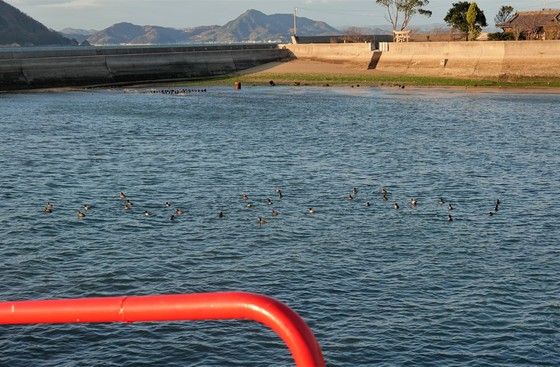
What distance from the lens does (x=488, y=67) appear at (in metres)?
91.5

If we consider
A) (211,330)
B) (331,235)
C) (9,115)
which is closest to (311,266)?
(331,235)

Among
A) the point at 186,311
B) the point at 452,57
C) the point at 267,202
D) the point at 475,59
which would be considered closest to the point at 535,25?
the point at 452,57

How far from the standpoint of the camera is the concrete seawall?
299 feet

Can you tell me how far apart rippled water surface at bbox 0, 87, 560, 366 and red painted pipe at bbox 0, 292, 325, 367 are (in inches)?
541

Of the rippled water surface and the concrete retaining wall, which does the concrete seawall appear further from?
the rippled water surface

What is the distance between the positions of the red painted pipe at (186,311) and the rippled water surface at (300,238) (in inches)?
541

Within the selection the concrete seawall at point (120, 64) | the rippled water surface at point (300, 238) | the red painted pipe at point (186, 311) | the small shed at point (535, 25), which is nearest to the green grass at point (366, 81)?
the concrete seawall at point (120, 64)

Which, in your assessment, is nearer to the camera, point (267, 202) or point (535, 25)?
point (267, 202)

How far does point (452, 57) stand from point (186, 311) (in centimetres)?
9573

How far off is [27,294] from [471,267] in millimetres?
13869

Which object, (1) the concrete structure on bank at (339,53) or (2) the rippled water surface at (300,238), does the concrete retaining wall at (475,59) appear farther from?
(2) the rippled water surface at (300,238)

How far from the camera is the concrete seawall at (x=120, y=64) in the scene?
299ft

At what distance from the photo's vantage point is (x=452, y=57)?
313 feet

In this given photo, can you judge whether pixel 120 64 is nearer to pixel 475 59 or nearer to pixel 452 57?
pixel 452 57
